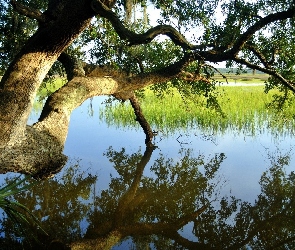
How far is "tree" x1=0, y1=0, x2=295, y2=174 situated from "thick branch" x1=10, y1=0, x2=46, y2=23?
0.01 metres

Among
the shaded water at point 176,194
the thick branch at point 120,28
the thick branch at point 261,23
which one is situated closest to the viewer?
the thick branch at point 120,28

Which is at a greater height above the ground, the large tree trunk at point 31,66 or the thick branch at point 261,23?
the thick branch at point 261,23

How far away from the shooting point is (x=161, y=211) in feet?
18.6

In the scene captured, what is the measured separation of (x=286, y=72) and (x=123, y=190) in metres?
4.20

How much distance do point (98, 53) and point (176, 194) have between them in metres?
4.11

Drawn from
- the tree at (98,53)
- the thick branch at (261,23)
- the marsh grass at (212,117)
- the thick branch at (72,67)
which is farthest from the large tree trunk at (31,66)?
the marsh grass at (212,117)

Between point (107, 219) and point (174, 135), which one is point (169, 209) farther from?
point (174, 135)

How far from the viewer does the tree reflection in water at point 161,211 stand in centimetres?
466

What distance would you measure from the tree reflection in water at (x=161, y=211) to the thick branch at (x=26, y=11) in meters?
2.45

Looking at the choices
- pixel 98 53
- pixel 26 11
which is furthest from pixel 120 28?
pixel 98 53

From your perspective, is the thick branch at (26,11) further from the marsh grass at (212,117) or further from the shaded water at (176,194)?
the marsh grass at (212,117)

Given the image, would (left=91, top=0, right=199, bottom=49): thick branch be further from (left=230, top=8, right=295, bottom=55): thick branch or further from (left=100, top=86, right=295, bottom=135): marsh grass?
(left=100, top=86, right=295, bottom=135): marsh grass

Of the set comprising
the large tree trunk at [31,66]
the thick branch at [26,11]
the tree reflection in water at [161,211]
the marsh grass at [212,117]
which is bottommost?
the tree reflection in water at [161,211]

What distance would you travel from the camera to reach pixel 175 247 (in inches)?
177
